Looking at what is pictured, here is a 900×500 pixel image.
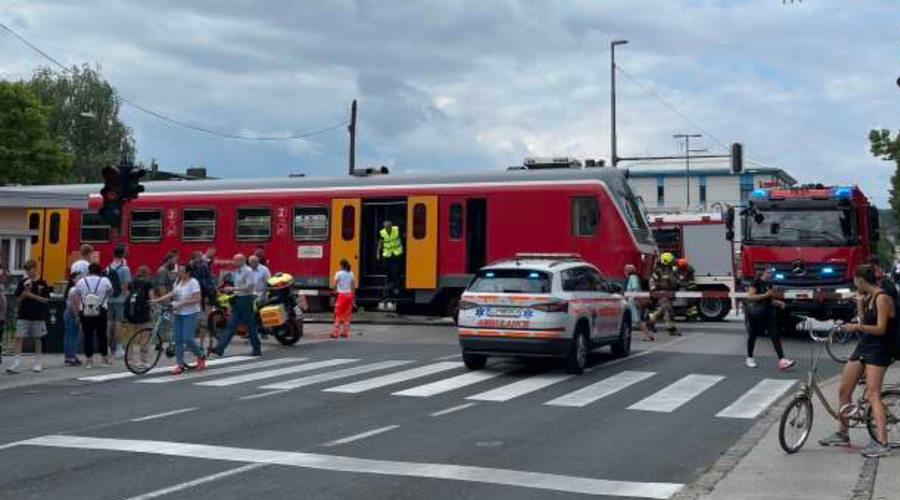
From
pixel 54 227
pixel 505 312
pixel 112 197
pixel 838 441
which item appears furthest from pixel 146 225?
pixel 838 441

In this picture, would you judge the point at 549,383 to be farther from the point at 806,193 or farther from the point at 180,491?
the point at 806,193

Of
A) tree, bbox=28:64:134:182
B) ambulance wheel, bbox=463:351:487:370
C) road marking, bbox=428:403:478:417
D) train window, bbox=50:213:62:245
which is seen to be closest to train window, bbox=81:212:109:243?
train window, bbox=50:213:62:245

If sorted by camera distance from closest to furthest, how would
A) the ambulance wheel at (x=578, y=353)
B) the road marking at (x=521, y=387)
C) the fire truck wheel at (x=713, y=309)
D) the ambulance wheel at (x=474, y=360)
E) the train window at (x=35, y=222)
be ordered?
the road marking at (x=521, y=387) < the ambulance wheel at (x=578, y=353) < the ambulance wheel at (x=474, y=360) < the fire truck wheel at (x=713, y=309) < the train window at (x=35, y=222)

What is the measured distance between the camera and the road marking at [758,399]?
453 inches

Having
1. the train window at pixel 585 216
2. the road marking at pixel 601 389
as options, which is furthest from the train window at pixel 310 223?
the road marking at pixel 601 389

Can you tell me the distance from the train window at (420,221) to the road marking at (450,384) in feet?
31.1

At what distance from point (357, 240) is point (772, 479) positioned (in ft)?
60.2

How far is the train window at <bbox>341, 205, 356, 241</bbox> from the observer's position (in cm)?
2531

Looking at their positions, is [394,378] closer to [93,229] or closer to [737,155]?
[93,229]

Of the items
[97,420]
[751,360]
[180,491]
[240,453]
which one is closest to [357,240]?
[751,360]

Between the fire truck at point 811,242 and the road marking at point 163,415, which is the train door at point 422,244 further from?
the road marking at point 163,415

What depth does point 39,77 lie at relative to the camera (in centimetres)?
6444

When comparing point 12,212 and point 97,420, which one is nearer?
point 97,420

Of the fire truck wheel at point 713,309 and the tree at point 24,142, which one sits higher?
the tree at point 24,142
